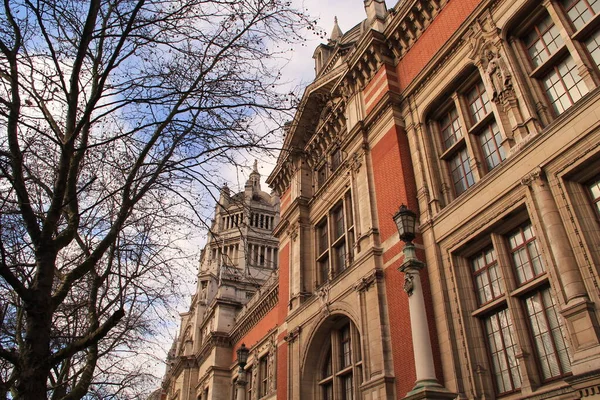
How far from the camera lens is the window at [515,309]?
1046cm

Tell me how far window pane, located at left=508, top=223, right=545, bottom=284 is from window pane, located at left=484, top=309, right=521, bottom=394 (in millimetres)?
1051

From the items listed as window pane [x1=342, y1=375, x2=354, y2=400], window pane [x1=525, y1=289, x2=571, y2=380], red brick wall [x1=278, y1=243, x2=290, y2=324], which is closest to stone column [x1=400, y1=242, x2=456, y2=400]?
window pane [x1=525, y1=289, x2=571, y2=380]

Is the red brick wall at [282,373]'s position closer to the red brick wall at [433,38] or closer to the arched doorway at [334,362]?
the arched doorway at [334,362]

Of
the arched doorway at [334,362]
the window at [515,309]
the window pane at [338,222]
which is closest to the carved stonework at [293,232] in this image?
the window pane at [338,222]

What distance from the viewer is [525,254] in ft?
38.1

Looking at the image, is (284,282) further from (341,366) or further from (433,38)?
(433,38)

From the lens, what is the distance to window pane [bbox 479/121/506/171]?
13.1m

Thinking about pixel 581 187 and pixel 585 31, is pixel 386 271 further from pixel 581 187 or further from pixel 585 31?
pixel 585 31

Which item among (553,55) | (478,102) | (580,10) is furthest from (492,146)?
(580,10)

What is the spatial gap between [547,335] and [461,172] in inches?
217

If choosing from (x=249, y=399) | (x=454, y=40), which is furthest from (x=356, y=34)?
(x=249, y=399)

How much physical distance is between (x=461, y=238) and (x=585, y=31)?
5.55m

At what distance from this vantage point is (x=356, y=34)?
25703mm

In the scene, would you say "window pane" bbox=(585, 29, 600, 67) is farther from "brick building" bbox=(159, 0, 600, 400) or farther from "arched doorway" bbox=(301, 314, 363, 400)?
"arched doorway" bbox=(301, 314, 363, 400)
